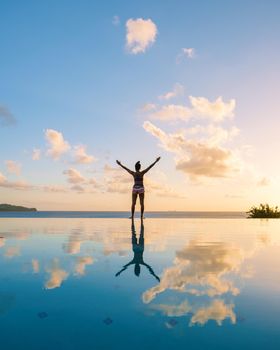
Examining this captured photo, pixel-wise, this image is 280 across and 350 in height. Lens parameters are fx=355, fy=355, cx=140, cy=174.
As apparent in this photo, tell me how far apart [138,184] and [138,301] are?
14.2m

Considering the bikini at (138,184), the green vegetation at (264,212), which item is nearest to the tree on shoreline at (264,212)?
the green vegetation at (264,212)

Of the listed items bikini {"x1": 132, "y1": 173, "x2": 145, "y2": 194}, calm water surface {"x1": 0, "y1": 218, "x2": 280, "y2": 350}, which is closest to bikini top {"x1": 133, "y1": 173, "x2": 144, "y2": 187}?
bikini {"x1": 132, "y1": 173, "x2": 145, "y2": 194}

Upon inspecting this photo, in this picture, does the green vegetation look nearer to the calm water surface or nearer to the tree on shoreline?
the tree on shoreline

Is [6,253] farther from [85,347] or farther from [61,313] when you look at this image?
[85,347]

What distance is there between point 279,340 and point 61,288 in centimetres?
248

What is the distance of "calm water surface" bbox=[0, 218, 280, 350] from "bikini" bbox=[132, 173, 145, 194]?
11.1 metres

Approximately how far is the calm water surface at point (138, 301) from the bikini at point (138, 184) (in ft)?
36.5

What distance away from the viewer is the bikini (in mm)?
17750

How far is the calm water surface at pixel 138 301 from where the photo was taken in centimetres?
277

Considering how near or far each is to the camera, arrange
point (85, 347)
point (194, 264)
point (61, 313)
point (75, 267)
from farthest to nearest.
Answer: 1. point (194, 264)
2. point (75, 267)
3. point (61, 313)
4. point (85, 347)

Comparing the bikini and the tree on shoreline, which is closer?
the bikini

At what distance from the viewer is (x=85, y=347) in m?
2.62

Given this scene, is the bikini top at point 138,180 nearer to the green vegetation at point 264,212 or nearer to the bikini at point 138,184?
the bikini at point 138,184

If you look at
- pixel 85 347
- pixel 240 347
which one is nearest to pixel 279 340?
pixel 240 347
